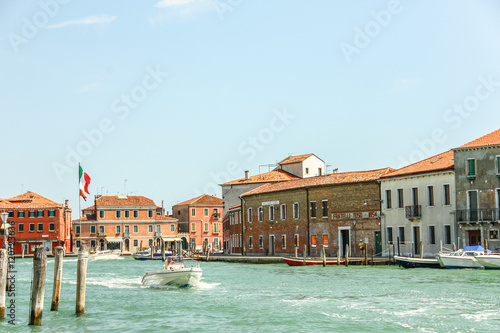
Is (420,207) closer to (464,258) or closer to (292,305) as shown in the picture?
(464,258)

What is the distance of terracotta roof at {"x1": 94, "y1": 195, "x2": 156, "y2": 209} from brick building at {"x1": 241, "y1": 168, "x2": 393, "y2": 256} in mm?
27610

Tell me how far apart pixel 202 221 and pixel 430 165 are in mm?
47325

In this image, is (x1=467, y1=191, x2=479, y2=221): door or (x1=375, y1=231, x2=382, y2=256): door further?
(x1=375, y1=231, x2=382, y2=256): door

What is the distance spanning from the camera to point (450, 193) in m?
40.8

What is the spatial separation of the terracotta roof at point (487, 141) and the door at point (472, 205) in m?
2.61

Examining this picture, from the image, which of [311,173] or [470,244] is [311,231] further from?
[311,173]

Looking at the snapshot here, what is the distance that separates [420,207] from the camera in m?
42.1

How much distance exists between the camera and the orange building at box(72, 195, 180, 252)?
80.1 metres

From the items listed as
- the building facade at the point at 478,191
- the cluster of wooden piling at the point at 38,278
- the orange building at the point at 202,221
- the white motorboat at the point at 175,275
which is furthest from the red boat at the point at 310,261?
the orange building at the point at 202,221

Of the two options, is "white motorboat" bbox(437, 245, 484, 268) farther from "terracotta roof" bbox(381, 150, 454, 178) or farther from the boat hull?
the boat hull

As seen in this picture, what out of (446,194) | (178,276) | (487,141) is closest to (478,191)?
(446,194)

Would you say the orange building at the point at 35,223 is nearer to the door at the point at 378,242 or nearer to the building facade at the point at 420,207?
the door at the point at 378,242

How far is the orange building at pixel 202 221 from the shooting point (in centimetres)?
8625

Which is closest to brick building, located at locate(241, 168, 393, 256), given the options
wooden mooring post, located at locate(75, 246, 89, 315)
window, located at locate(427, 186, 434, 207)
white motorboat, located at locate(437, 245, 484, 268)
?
window, located at locate(427, 186, 434, 207)
